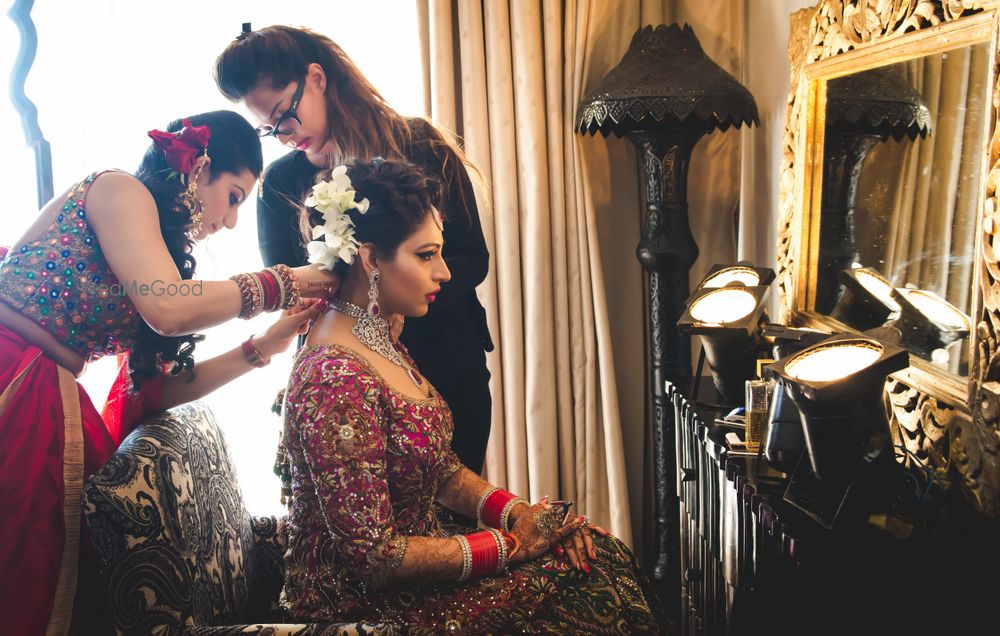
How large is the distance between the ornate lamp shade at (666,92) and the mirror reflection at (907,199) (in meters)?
0.35

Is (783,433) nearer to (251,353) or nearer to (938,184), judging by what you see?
(938,184)

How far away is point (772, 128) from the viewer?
2.26 m

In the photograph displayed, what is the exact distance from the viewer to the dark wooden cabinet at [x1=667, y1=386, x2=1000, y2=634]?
992 mm

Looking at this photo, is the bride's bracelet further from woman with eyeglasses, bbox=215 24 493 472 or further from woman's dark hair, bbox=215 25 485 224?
woman's dark hair, bbox=215 25 485 224

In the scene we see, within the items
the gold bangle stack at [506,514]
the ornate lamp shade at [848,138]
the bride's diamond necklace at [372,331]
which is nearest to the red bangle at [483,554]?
the gold bangle stack at [506,514]

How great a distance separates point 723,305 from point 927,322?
39 centimetres

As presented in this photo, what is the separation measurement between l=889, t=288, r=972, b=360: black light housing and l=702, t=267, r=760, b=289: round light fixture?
0.34 m

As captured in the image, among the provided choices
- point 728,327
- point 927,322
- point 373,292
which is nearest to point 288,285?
point 373,292

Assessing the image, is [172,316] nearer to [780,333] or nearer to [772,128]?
[780,333]

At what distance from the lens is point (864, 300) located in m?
1.60

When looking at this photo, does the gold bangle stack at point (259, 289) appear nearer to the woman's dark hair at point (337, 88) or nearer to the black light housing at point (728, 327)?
the woman's dark hair at point (337, 88)

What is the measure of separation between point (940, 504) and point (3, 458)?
1470 mm

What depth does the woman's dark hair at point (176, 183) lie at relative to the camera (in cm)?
146

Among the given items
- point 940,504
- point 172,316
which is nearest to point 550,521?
point 940,504
